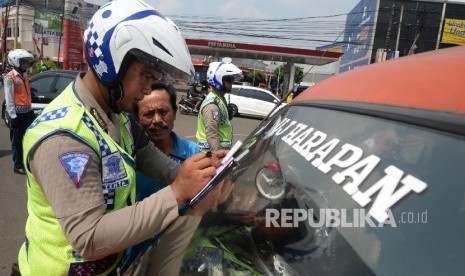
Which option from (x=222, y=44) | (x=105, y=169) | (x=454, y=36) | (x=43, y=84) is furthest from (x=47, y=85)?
(x=222, y=44)

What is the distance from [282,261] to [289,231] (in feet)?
0.29

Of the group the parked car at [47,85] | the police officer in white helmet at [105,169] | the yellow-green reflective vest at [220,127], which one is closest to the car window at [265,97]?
the parked car at [47,85]

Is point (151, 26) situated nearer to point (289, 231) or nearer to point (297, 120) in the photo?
point (297, 120)

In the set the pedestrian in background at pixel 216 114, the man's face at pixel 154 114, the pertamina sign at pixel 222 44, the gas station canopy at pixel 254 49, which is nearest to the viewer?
the man's face at pixel 154 114

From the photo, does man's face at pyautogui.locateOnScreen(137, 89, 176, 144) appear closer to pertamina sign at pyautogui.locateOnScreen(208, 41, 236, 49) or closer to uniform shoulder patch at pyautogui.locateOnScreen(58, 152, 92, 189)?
uniform shoulder patch at pyautogui.locateOnScreen(58, 152, 92, 189)

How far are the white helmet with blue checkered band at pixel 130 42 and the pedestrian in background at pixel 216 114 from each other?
2442 mm

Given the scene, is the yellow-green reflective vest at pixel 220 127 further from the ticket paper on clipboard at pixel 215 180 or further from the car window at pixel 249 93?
the car window at pixel 249 93

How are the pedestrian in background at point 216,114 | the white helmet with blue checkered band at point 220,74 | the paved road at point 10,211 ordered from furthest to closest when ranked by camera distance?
the white helmet with blue checkered band at point 220,74 → the pedestrian in background at point 216,114 → the paved road at point 10,211

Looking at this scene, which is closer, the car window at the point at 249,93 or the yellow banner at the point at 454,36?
the yellow banner at the point at 454,36

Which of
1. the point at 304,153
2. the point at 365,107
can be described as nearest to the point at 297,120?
the point at 304,153

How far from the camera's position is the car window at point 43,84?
863cm

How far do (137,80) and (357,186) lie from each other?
2.63ft

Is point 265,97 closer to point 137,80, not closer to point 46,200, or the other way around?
point 137,80

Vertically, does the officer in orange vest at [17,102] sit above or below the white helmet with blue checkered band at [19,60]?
below
